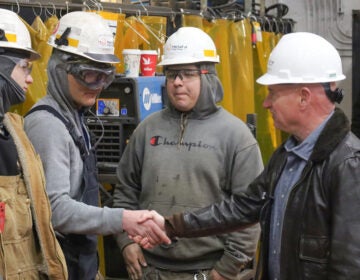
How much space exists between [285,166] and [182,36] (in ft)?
4.64

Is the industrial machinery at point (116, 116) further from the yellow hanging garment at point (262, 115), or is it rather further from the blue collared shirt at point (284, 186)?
the yellow hanging garment at point (262, 115)

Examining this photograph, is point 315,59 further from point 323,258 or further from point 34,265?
point 34,265

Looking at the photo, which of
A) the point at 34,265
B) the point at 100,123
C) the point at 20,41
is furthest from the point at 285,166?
the point at 100,123

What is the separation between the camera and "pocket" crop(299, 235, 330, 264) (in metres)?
2.59

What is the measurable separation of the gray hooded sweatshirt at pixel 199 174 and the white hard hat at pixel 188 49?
0.17m

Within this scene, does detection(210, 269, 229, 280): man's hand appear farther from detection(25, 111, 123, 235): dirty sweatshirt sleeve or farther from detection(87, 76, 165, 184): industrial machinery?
detection(87, 76, 165, 184): industrial machinery

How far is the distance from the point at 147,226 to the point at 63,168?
1.79 feet

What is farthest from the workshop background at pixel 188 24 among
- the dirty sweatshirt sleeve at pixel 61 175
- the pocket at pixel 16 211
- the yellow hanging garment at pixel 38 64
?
the pocket at pixel 16 211

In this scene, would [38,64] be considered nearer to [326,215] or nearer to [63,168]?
[63,168]

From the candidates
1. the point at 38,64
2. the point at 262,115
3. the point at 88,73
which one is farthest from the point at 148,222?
the point at 262,115

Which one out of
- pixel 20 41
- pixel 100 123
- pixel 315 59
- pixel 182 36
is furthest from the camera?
pixel 100 123

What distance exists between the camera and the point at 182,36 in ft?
13.2

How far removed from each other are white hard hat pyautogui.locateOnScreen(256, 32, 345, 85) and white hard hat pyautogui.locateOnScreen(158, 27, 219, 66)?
1054 millimetres

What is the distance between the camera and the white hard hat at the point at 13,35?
3.05 metres
